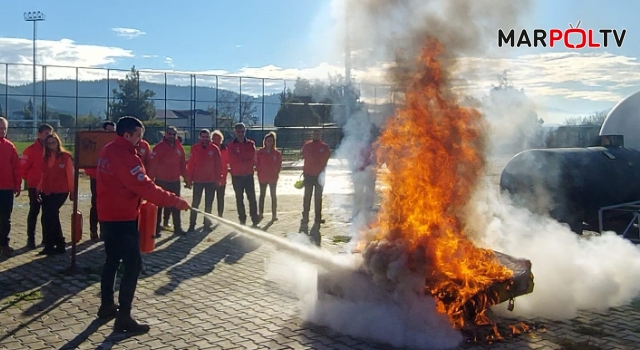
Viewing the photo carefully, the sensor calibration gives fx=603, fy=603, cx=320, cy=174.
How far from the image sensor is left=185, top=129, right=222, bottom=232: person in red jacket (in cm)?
1211

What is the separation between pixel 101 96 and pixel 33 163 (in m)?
28.9

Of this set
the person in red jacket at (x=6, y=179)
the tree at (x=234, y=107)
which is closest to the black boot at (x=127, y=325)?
the person in red jacket at (x=6, y=179)

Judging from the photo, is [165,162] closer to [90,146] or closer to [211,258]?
[211,258]

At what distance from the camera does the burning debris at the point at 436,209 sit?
5969 millimetres

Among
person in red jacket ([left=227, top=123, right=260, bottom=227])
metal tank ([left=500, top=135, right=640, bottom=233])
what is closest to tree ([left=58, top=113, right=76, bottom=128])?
person in red jacket ([left=227, top=123, right=260, bottom=227])

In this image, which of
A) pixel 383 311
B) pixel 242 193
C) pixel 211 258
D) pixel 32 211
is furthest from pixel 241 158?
pixel 383 311

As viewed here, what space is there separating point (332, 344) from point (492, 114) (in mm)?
4930

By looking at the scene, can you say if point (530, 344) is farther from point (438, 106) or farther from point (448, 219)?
point (438, 106)

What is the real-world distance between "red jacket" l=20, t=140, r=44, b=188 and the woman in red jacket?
44 centimetres

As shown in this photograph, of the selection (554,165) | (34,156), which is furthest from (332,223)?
(34,156)

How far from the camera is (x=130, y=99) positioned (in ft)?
138

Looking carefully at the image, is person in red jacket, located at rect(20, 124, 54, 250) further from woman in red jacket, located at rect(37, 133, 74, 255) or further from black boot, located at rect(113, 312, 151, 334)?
black boot, located at rect(113, 312, 151, 334)

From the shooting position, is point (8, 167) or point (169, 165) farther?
point (169, 165)

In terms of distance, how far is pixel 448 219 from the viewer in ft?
21.5
